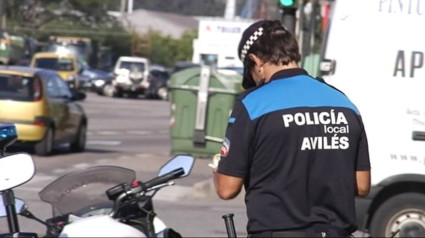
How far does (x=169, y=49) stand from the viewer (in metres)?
92.4

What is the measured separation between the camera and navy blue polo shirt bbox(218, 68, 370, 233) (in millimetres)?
4445

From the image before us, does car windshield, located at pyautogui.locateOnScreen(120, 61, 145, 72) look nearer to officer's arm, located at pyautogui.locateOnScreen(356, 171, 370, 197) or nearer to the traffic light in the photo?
the traffic light

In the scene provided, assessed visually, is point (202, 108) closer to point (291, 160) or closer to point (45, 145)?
point (45, 145)

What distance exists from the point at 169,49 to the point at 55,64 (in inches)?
1747

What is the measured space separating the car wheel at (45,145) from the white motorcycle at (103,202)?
1482 centimetres

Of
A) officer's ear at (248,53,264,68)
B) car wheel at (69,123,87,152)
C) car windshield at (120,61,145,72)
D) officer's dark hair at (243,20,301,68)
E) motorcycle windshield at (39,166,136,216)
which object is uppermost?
officer's dark hair at (243,20,301,68)

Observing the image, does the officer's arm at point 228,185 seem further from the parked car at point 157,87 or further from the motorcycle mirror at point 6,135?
the parked car at point 157,87

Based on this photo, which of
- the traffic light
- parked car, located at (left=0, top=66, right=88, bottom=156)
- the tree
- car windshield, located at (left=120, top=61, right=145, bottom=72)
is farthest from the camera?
the tree

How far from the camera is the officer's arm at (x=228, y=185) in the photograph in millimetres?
4496

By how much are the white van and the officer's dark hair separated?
403 cm

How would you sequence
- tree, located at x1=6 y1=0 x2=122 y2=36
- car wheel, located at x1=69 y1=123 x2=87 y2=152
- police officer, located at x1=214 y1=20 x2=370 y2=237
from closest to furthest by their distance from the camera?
police officer, located at x1=214 y1=20 x2=370 y2=237, car wheel, located at x1=69 y1=123 x2=87 y2=152, tree, located at x1=6 y1=0 x2=122 y2=36

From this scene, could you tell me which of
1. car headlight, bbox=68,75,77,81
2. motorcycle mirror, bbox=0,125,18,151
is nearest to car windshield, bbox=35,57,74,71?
car headlight, bbox=68,75,77,81

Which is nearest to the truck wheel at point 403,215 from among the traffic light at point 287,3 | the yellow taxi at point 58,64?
the traffic light at point 287,3

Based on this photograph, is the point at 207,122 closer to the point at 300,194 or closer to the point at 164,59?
the point at 300,194
